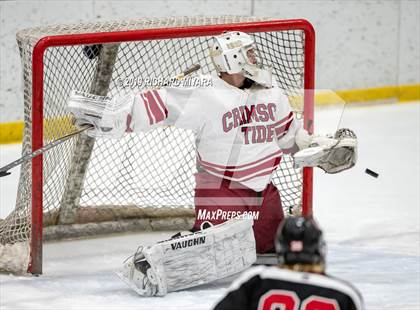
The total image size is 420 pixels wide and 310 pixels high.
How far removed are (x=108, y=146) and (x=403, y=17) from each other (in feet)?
10.5

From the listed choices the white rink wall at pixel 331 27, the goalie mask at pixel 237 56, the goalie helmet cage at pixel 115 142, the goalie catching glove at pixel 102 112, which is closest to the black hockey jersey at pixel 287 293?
the goalie catching glove at pixel 102 112

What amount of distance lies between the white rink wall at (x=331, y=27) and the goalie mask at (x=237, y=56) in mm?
2519

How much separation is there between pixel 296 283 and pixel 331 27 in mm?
5516

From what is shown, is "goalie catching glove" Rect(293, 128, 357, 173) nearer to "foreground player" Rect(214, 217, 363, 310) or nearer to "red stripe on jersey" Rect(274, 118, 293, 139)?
"red stripe on jersey" Rect(274, 118, 293, 139)

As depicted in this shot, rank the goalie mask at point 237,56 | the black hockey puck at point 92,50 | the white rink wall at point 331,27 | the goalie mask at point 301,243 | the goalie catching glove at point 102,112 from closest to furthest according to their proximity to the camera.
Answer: the goalie mask at point 301,243, the goalie catching glove at point 102,112, the goalie mask at point 237,56, the black hockey puck at point 92,50, the white rink wall at point 331,27

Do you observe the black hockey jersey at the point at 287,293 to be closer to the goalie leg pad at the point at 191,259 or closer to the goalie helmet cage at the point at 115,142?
the goalie leg pad at the point at 191,259

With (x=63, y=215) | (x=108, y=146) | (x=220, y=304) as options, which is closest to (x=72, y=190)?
(x=63, y=215)

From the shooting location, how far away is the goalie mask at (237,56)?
4609 millimetres

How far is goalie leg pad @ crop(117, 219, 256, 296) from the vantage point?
14.9 feet

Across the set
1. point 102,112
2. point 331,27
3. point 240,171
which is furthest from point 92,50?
point 331,27

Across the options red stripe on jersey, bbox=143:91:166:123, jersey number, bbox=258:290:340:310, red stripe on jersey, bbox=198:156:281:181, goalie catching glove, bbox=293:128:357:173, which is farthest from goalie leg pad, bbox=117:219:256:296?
jersey number, bbox=258:290:340:310

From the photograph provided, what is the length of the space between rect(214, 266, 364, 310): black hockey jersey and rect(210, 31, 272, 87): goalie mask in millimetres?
2004

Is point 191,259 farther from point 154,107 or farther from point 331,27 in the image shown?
point 331,27

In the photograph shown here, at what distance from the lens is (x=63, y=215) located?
5371 millimetres
